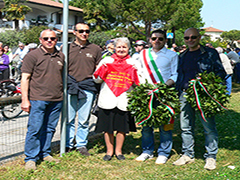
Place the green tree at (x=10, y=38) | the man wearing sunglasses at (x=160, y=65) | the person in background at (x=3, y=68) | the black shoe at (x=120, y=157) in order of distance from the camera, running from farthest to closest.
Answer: the green tree at (x=10, y=38)
the person in background at (x=3, y=68)
the black shoe at (x=120, y=157)
the man wearing sunglasses at (x=160, y=65)

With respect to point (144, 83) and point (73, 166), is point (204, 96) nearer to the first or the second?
point (144, 83)

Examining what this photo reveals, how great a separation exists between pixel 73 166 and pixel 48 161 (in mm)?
414

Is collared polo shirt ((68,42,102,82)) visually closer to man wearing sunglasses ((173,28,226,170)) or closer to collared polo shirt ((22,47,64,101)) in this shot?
collared polo shirt ((22,47,64,101))

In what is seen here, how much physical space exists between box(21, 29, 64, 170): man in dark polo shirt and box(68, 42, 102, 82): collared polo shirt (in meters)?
0.32

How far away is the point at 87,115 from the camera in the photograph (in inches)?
211

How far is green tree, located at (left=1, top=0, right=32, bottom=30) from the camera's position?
3700 cm

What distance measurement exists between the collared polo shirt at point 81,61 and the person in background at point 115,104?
222 mm

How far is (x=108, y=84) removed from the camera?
5109 millimetres

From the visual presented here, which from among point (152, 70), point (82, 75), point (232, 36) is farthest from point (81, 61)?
point (232, 36)

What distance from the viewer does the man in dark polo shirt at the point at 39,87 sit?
15.2ft

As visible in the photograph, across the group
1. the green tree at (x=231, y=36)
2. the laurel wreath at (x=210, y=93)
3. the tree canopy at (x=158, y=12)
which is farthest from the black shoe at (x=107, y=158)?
the green tree at (x=231, y=36)

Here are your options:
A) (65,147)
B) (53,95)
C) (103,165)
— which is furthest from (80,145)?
(53,95)

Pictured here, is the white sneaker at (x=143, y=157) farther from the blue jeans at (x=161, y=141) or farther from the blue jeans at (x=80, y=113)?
the blue jeans at (x=80, y=113)

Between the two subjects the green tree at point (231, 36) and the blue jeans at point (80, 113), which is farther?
the green tree at point (231, 36)
